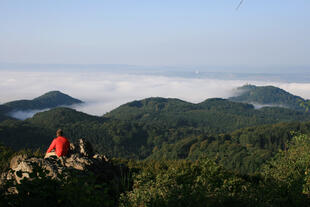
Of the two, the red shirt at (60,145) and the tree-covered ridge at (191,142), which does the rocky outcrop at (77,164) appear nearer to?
the red shirt at (60,145)

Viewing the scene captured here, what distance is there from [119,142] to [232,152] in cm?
8962

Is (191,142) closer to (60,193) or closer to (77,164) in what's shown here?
(77,164)

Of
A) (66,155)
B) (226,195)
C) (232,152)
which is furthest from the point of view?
(232,152)

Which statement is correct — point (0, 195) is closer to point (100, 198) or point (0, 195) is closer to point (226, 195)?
point (100, 198)

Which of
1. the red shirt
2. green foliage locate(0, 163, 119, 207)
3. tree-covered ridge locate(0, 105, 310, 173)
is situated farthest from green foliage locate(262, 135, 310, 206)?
tree-covered ridge locate(0, 105, 310, 173)

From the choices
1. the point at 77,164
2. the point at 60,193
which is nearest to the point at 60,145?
the point at 77,164

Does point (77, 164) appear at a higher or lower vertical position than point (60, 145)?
lower

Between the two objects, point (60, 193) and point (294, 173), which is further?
point (294, 173)

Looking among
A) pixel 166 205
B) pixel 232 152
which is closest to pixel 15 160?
pixel 166 205

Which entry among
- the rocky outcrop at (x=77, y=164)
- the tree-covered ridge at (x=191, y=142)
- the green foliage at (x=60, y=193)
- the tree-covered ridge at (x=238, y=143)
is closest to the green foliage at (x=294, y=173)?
the rocky outcrop at (x=77, y=164)

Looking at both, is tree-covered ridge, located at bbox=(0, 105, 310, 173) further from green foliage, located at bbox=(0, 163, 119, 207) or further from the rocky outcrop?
green foliage, located at bbox=(0, 163, 119, 207)

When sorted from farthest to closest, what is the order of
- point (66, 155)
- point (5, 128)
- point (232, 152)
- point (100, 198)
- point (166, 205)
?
point (5, 128) < point (232, 152) < point (66, 155) < point (166, 205) < point (100, 198)

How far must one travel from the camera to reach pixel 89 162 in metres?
11.2

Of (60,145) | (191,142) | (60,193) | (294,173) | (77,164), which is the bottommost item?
(191,142)
